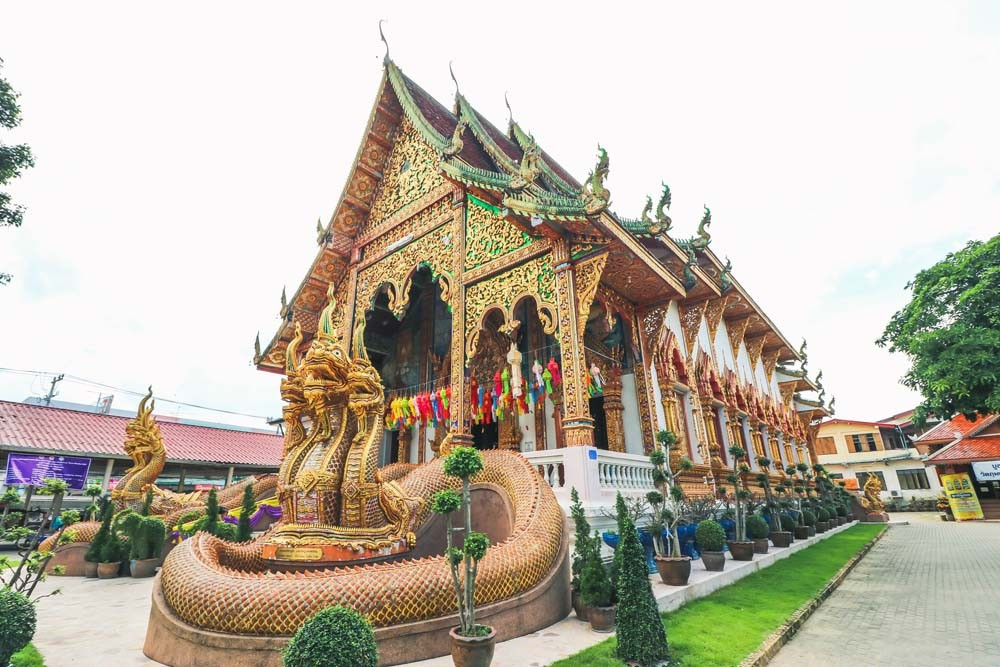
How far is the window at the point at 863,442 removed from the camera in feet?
105

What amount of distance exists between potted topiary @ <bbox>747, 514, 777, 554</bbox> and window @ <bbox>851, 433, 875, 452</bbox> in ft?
104

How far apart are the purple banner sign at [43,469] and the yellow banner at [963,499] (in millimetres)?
32123

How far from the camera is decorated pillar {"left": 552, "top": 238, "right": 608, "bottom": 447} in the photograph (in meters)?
6.75

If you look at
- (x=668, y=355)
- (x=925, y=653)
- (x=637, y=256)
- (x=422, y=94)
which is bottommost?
(x=925, y=653)

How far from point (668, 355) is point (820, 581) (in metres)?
4.84

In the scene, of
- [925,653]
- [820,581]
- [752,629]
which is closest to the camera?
[925,653]

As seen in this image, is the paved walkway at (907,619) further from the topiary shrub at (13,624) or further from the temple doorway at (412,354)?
the temple doorway at (412,354)

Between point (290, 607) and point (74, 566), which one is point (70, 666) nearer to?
point (290, 607)

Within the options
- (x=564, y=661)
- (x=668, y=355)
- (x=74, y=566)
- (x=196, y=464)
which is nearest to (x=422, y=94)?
(x=668, y=355)

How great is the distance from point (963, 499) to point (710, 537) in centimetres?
2292

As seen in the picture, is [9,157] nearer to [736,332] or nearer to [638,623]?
[638,623]

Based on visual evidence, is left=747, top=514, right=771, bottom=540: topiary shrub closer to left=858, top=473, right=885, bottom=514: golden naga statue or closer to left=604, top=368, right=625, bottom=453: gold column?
left=604, top=368, right=625, bottom=453: gold column

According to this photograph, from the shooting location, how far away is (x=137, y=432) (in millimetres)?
9852

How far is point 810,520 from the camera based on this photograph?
38.3ft
